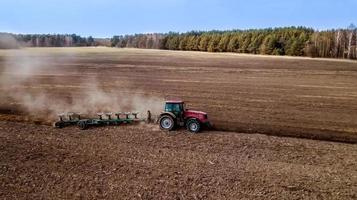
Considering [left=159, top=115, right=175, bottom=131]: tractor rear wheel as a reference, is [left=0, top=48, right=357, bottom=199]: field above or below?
below

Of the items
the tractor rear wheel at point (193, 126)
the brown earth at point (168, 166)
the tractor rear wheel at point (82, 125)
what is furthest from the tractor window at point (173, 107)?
the tractor rear wheel at point (82, 125)

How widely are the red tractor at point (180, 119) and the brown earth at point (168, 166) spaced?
716mm

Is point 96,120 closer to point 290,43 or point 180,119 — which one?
point 180,119

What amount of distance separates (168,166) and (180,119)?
248 inches

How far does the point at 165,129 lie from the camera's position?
2216cm

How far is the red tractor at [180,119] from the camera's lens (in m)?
21.9

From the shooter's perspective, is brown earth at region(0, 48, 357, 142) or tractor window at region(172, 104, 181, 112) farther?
brown earth at region(0, 48, 357, 142)

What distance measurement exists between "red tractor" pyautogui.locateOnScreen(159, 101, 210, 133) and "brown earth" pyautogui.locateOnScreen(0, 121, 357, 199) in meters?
0.72

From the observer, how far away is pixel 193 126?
21.9 metres

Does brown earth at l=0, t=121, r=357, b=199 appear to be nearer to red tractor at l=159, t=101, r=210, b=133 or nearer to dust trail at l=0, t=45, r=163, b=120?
red tractor at l=159, t=101, r=210, b=133

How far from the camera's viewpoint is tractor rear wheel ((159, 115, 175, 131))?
72.2 ft

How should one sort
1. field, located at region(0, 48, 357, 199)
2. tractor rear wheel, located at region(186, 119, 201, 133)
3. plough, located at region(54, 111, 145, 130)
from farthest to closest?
plough, located at region(54, 111, 145, 130), tractor rear wheel, located at region(186, 119, 201, 133), field, located at region(0, 48, 357, 199)

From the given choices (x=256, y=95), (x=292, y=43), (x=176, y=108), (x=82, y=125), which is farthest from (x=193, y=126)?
(x=292, y=43)

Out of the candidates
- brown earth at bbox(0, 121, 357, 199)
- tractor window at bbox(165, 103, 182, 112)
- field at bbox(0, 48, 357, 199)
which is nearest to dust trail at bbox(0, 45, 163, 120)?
field at bbox(0, 48, 357, 199)
